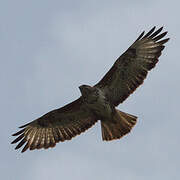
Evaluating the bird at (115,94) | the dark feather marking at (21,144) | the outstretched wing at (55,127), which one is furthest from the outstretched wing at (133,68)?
the dark feather marking at (21,144)

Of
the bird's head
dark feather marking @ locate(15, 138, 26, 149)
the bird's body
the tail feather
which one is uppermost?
dark feather marking @ locate(15, 138, 26, 149)

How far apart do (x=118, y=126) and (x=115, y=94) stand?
853 mm

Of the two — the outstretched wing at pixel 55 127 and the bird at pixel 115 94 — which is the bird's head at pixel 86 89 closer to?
the bird at pixel 115 94

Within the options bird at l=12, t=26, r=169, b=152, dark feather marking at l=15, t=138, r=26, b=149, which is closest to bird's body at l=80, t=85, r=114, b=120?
bird at l=12, t=26, r=169, b=152

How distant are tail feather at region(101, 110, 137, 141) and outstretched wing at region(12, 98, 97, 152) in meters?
0.46

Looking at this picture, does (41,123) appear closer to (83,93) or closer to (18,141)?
(18,141)

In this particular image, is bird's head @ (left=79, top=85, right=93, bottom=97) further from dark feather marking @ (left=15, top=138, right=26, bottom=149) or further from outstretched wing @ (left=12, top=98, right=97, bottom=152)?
dark feather marking @ (left=15, top=138, right=26, bottom=149)

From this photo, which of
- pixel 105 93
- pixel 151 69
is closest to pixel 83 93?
pixel 105 93

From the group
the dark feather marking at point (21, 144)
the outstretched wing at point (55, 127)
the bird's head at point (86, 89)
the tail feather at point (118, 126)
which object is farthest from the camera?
the dark feather marking at point (21, 144)

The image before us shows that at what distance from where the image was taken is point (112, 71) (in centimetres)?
1689

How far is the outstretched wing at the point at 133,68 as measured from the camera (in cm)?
A: 1708

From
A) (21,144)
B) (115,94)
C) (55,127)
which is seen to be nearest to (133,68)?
(115,94)

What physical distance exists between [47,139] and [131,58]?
3.29 m

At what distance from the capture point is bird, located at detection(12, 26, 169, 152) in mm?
16906
